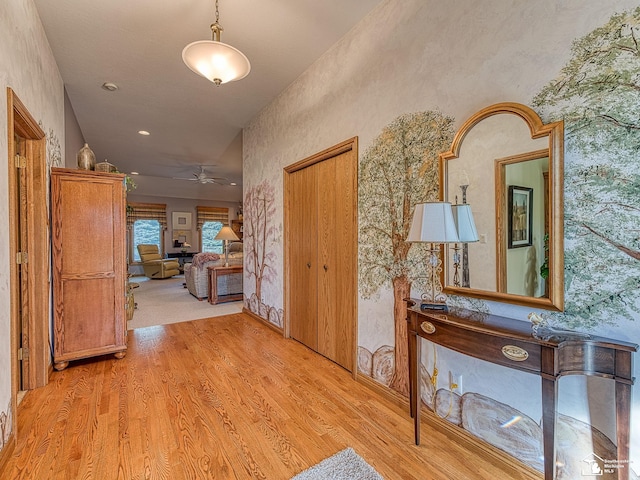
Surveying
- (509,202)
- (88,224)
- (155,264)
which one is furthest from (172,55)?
(155,264)

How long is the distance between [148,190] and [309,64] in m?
7.66

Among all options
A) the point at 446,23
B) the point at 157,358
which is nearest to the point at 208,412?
the point at 157,358

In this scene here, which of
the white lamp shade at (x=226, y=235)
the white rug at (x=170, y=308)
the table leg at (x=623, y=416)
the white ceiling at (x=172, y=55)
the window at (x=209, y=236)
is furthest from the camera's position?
the window at (x=209, y=236)

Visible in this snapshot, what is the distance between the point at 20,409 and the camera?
81.7 inches

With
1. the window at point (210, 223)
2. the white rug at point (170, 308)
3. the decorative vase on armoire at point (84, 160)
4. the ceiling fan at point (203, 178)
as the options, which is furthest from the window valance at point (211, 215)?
the decorative vase on armoire at point (84, 160)

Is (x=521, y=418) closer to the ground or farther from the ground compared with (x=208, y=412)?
farther from the ground

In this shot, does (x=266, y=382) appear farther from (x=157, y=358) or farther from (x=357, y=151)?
(x=357, y=151)

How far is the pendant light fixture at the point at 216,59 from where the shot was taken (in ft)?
6.00

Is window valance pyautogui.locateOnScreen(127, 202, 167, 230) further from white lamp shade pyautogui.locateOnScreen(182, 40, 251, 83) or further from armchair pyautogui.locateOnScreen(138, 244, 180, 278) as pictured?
white lamp shade pyautogui.locateOnScreen(182, 40, 251, 83)

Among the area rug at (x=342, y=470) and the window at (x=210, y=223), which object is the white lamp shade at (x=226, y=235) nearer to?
the area rug at (x=342, y=470)

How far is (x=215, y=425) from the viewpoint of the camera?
190cm

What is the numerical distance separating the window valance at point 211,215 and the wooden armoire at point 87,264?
745 cm

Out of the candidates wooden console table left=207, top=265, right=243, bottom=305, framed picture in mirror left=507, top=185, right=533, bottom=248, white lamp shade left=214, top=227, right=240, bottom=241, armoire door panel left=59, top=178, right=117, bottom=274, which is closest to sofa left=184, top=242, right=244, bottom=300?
wooden console table left=207, top=265, right=243, bottom=305

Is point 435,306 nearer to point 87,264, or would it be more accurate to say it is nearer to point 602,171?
point 602,171
